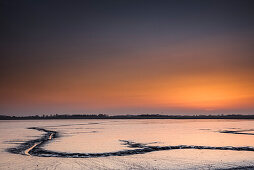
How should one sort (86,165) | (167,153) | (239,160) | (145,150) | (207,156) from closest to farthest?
(86,165)
(239,160)
(207,156)
(167,153)
(145,150)

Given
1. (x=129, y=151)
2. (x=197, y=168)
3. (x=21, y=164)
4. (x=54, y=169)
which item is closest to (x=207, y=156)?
(x=197, y=168)

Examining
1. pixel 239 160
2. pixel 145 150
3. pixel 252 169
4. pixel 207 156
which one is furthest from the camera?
pixel 145 150

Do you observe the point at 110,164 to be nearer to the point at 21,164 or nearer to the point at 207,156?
the point at 21,164

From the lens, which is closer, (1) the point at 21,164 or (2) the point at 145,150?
(1) the point at 21,164

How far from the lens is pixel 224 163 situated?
9867mm

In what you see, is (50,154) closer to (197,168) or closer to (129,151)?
(129,151)

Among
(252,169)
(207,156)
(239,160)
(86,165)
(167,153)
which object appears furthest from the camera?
(167,153)

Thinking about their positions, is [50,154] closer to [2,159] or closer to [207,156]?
[2,159]

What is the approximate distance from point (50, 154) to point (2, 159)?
2062 millimetres

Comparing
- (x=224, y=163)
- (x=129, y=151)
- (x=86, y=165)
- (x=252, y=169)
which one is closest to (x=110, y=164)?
(x=86, y=165)

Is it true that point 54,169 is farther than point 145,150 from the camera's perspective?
No

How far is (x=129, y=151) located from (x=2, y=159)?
579 centimetres

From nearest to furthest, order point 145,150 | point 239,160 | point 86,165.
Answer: point 86,165
point 239,160
point 145,150

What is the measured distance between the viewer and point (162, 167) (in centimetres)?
938
